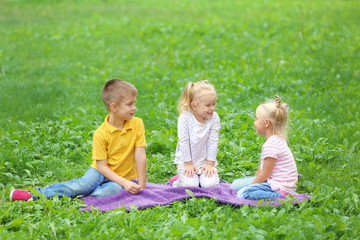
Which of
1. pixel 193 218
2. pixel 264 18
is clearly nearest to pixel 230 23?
pixel 264 18

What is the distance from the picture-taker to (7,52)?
10.9 m

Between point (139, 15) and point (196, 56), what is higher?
point (139, 15)

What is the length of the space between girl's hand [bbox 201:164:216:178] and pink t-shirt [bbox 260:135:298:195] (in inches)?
23.4

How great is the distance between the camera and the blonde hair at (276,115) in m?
4.69

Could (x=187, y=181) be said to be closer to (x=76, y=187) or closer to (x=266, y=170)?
(x=266, y=170)

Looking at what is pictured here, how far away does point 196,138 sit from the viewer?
5031 millimetres

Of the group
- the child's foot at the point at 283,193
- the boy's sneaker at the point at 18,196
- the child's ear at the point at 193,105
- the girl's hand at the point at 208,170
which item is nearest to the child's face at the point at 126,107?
the child's ear at the point at 193,105

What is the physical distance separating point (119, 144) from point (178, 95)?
11.0 ft

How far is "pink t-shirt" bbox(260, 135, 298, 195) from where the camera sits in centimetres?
465

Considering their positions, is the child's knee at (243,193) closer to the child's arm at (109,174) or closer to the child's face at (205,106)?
the child's face at (205,106)

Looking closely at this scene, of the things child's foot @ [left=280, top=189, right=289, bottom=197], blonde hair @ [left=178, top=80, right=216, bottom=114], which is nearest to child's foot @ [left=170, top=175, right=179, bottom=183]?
blonde hair @ [left=178, top=80, right=216, bottom=114]

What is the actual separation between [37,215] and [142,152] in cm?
126

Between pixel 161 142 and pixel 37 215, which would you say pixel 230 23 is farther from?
pixel 37 215

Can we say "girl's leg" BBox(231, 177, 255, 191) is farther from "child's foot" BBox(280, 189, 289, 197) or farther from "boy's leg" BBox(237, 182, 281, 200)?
"child's foot" BBox(280, 189, 289, 197)
